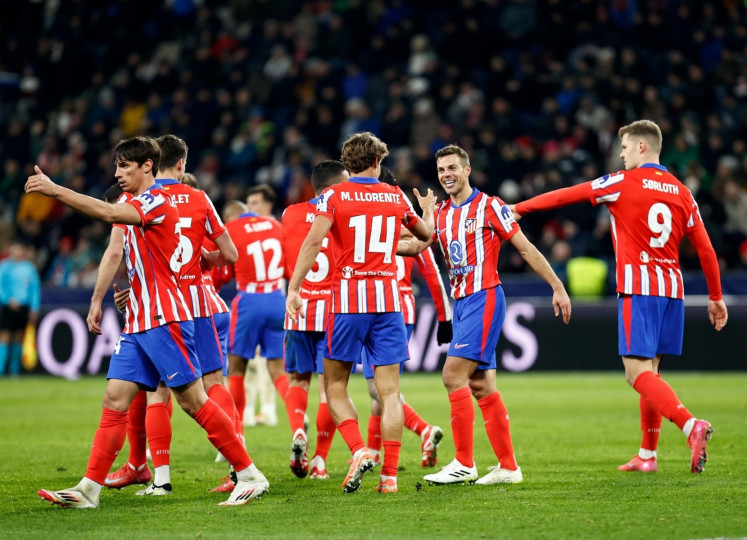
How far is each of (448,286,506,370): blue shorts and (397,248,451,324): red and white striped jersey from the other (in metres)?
0.42

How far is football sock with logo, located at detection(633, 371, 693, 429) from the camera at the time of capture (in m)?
7.32

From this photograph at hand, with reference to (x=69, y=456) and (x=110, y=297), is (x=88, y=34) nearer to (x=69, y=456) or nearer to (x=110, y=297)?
(x=110, y=297)

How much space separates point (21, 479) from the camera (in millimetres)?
7941

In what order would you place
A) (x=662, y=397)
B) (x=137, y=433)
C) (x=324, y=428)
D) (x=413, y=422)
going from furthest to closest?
(x=413, y=422) < (x=324, y=428) < (x=137, y=433) < (x=662, y=397)

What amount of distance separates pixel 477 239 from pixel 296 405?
1.93m

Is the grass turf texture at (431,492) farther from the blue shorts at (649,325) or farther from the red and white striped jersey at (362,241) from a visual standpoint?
the red and white striped jersey at (362,241)

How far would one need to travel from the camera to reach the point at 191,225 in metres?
6.96

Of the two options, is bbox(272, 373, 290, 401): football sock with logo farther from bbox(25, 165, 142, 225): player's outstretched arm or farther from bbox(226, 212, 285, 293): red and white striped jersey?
bbox(25, 165, 142, 225): player's outstretched arm

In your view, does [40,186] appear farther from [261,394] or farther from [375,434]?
[261,394]

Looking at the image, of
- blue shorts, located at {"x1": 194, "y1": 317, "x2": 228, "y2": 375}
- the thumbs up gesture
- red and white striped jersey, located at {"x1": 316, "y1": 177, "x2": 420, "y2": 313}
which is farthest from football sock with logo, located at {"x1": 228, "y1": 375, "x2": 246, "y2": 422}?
the thumbs up gesture

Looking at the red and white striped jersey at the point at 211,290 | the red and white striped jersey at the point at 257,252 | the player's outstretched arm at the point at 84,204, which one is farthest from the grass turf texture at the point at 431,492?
the player's outstretched arm at the point at 84,204

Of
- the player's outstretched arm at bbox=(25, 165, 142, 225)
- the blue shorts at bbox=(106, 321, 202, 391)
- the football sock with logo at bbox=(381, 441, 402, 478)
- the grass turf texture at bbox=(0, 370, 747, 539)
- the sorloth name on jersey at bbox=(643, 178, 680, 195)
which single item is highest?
the sorloth name on jersey at bbox=(643, 178, 680, 195)

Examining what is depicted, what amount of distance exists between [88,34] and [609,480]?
21.7 m

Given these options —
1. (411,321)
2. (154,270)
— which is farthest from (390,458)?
(411,321)
